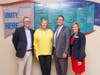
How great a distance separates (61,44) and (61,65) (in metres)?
0.41

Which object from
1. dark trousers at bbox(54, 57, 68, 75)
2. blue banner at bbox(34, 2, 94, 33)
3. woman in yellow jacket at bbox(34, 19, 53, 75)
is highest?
blue banner at bbox(34, 2, 94, 33)

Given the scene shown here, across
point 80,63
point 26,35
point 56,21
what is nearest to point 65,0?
point 56,21

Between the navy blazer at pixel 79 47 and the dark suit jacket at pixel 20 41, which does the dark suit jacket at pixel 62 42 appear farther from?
the dark suit jacket at pixel 20 41

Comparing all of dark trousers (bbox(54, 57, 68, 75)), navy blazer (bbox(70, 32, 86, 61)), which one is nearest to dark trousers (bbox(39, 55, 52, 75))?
dark trousers (bbox(54, 57, 68, 75))

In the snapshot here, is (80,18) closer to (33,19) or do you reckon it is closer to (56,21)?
(56,21)

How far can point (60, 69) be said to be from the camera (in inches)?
182

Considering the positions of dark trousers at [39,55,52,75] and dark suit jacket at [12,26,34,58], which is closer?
dark suit jacket at [12,26,34,58]

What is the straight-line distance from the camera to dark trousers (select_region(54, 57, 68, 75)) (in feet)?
14.8

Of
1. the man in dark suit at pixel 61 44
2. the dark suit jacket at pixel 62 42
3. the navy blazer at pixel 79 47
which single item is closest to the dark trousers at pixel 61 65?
the man in dark suit at pixel 61 44

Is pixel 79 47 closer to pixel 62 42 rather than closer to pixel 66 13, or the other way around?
pixel 62 42

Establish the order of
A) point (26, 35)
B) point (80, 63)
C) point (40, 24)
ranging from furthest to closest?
point (40, 24) → point (26, 35) → point (80, 63)

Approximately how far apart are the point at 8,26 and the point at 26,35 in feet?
1.89

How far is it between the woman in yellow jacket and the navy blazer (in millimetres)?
564

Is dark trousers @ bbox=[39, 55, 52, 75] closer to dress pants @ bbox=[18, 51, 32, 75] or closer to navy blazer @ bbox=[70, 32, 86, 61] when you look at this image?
dress pants @ bbox=[18, 51, 32, 75]
